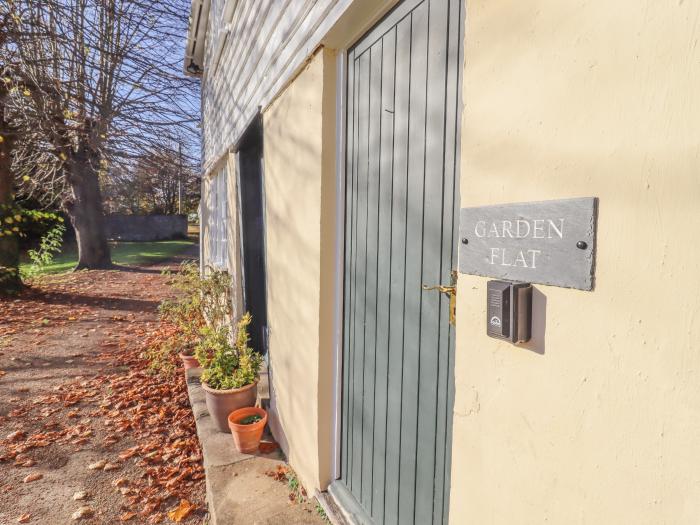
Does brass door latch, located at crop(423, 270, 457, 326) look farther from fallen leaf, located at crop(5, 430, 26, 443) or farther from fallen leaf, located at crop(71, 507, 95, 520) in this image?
fallen leaf, located at crop(5, 430, 26, 443)

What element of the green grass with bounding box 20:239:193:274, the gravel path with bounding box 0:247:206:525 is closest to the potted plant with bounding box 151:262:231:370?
the gravel path with bounding box 0:247:206:525

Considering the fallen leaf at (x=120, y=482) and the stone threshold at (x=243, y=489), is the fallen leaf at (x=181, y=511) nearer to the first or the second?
the stone threshold at (x=243, y=489)

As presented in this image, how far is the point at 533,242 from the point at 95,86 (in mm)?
11864

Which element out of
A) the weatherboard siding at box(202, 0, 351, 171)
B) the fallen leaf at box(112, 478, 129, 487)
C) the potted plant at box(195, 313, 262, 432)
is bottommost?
the fallen leaf at box(112, 478, 129, 487)

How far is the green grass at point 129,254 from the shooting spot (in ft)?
53.0

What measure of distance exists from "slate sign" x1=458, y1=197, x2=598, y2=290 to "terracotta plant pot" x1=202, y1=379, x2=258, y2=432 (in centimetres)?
A: 263

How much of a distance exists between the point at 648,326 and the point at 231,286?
4.79 m

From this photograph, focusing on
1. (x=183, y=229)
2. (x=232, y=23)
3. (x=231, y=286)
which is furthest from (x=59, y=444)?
(x=183, y=229)

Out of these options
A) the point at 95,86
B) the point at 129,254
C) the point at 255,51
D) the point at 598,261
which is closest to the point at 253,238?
the point at 255,51

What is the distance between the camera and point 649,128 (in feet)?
2.73

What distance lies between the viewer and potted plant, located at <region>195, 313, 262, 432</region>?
10.9ft

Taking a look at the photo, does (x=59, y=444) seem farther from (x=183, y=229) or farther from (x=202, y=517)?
(x=183, y=229)

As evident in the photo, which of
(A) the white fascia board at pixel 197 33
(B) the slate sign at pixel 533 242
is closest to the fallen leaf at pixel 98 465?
(B) the slate sign at pixel 533 242

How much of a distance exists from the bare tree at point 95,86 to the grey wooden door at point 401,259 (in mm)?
8149
